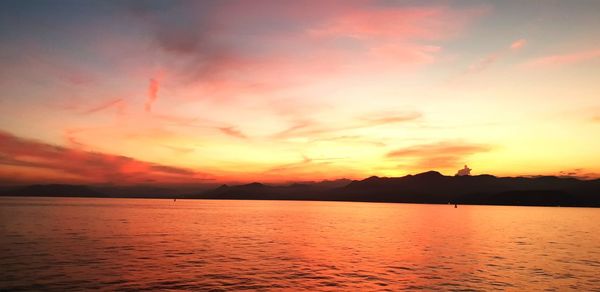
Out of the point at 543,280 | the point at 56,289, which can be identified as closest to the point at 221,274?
the point at 56,289

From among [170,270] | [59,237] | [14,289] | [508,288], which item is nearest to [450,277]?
[508,288]

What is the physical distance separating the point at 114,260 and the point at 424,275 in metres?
37.4

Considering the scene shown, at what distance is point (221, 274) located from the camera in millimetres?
44031

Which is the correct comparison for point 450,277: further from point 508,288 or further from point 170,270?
point 170,270

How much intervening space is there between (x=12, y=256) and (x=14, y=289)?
823 inches

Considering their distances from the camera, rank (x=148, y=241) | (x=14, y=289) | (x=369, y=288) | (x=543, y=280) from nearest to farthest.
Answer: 1. (x=14, y=289)
2. (x=369, y=288)
3. (x=543, y=280)
4. (x=148, y=241)

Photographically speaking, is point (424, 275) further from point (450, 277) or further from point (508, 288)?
point (508, 288)

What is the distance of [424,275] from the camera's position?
45281mm

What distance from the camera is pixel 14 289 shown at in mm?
35375

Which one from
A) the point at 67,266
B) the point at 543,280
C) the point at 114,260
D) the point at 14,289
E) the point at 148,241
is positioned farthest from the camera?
the point at 148,241

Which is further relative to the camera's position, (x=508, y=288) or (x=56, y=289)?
(x=508, y=288)

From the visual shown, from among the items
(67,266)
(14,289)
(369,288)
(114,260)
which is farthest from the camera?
(114,260)

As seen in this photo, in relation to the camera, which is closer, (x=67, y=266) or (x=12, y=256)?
(x=67, y=266)

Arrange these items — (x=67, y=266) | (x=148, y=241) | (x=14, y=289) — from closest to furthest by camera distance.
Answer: (x=14, y=289)
(x=67, y=266)
(x=148, y=241)
